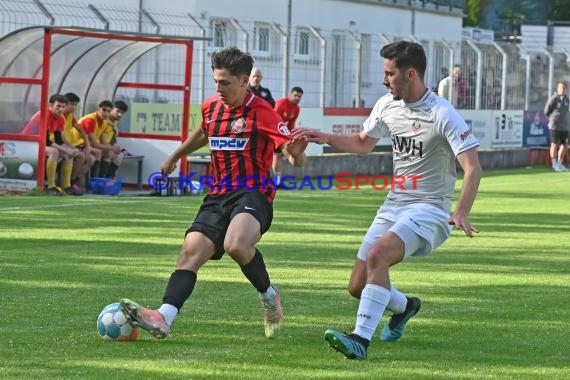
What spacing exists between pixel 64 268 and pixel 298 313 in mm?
3155

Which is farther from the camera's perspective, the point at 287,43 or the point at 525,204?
the point at 287,43

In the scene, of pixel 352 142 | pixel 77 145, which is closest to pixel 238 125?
pixel 352 142

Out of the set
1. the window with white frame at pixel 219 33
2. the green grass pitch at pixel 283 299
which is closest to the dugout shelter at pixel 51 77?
the green grass pitch at pixel 283 299

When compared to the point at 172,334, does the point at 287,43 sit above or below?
above

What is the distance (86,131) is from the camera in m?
23.5

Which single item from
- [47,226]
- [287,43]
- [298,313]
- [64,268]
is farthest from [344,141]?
[287,43]

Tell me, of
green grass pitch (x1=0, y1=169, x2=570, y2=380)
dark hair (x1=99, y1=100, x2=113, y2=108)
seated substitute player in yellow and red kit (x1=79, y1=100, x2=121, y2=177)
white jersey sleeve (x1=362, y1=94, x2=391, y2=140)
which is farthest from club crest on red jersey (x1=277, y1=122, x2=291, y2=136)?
dark hair (x1=99, y1=100, x2=113, y2=108)

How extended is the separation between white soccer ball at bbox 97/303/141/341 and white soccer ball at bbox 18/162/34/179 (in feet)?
44.4

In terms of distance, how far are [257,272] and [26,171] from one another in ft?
44.6

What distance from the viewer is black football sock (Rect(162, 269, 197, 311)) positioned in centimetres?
859

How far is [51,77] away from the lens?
2400 centimetres

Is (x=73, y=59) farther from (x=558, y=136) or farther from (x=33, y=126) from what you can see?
(x=558, y=136)

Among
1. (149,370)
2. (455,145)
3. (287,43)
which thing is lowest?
(149,370)

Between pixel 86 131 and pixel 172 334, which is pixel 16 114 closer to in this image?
pixel 86 131
